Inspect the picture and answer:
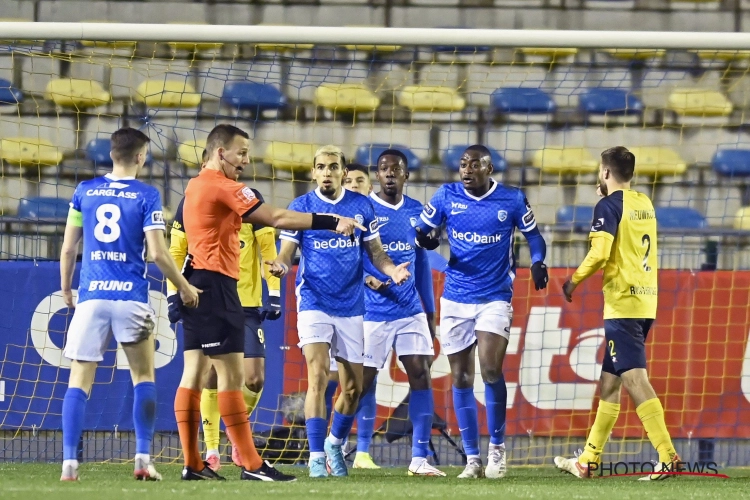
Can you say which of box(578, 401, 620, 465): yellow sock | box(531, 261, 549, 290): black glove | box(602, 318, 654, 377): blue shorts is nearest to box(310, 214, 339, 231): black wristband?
box(531, 261, 549, 290): black glove

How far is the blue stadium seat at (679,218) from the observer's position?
1136 centimetres

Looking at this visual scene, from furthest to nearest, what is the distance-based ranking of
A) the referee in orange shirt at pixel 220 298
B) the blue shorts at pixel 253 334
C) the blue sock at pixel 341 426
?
the blue shorts at pixel 253 334
the blue sock at pixel 341 426
the referee in orange shirt at pixel 220 298

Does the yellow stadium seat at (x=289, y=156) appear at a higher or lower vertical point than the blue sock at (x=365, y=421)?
higher

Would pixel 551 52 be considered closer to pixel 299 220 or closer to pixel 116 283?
pixel 299 220

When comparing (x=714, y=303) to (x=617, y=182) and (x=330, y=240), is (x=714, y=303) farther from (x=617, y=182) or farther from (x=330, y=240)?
(x=330, y=240)

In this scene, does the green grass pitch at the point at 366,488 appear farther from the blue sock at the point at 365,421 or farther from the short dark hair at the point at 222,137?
the short dark hair at the point at 222,137

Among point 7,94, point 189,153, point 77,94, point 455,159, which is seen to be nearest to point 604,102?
point 455,159

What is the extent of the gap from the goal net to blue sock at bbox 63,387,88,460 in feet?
8.24

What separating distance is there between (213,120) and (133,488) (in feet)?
20.7

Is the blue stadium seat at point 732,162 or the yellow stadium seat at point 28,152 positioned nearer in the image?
the yellow stadium seat at point 28,152

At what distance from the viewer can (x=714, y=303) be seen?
895cm

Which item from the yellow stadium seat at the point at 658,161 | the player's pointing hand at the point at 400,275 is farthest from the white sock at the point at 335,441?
the yellow stadium seat at the point at 658,161

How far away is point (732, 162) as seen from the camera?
1235cm

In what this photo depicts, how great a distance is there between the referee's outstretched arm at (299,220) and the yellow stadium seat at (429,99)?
19.6ft
